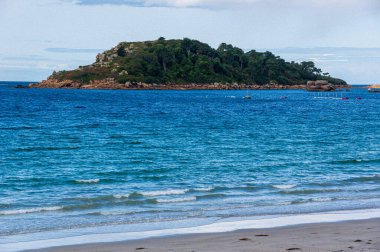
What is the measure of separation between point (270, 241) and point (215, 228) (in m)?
2.68

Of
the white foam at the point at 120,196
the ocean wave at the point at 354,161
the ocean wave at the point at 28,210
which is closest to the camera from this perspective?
the ocean wave at the point at 28,210

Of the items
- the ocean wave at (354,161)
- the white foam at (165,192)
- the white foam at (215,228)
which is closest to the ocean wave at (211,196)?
the white foam at (165,192)

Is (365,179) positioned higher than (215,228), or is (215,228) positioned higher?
(215,228)

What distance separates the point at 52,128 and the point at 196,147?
20.7 metres

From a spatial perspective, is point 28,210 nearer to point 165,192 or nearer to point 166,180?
point 165,192

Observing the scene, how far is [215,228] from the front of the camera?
19.7m

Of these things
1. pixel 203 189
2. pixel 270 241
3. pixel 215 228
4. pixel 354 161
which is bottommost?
pixel 354 161

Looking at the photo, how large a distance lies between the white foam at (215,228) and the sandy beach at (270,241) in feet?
1.91

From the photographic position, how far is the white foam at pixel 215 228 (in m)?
17.4

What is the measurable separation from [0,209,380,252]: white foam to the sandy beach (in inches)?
22.9

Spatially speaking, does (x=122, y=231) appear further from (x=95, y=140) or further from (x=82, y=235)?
(x=95, y=140)

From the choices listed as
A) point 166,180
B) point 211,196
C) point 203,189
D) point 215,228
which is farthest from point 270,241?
point 166,180

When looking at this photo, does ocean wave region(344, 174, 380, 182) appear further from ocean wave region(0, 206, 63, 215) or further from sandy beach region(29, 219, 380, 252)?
ocean wave region(0, 206, 63, 215)

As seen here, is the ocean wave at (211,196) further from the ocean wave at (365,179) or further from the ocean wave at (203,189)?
the ocean wave at (365,179)
